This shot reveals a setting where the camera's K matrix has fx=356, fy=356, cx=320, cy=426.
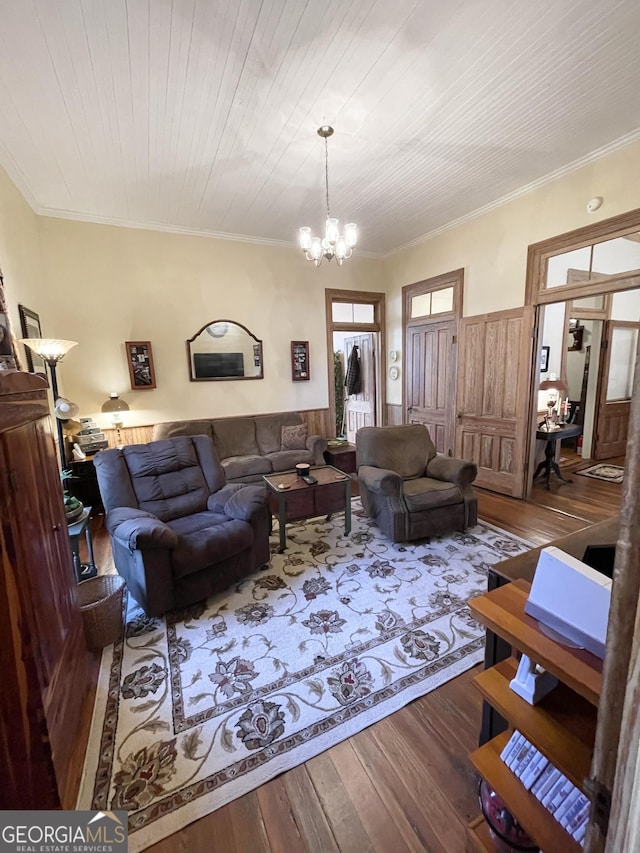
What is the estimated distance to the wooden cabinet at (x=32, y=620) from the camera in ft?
3.27

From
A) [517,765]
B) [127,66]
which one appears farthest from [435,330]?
[517,765]

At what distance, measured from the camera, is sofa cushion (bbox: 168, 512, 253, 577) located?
2145mm

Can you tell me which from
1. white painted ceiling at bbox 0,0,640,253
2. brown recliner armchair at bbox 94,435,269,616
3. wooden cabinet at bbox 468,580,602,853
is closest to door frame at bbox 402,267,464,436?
white painted ceiling at bbox 0,0,640,253

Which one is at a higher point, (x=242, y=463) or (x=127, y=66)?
(x=127, y=66)

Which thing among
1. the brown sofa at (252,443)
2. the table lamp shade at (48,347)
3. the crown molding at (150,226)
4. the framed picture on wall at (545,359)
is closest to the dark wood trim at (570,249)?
the framed picture on wall at (545,359)

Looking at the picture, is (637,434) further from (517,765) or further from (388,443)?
(388,443)

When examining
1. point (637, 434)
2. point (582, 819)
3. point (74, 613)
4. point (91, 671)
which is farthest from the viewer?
point (91, 671)

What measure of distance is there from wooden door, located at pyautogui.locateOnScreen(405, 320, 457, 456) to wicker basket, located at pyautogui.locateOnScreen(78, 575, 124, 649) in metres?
4.07

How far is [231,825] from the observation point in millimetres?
1205

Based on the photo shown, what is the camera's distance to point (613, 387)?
5367 mm

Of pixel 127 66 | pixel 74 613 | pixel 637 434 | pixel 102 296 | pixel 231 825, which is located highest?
pixel 127 66

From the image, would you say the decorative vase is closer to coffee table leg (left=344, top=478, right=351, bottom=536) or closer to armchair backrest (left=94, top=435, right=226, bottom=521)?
armchair backrest (left=94, top=435, right=226, bottom=521)

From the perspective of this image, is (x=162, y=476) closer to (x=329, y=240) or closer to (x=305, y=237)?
(x=305, y=237)

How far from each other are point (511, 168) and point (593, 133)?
2.02 ft
